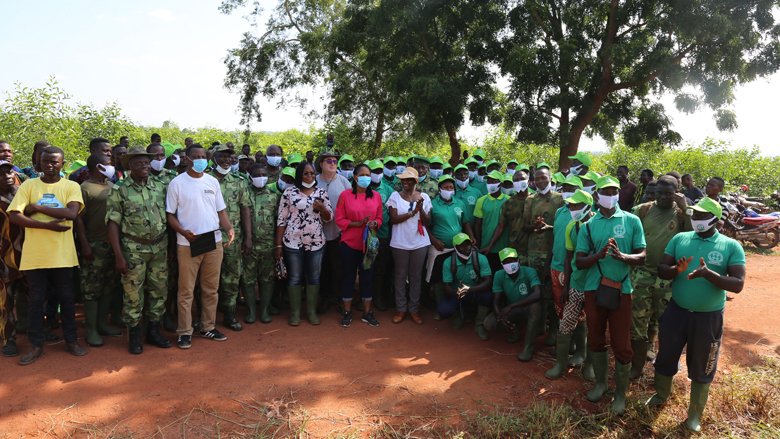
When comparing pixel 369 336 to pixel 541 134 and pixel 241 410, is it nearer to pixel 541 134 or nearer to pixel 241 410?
pixel 241 410

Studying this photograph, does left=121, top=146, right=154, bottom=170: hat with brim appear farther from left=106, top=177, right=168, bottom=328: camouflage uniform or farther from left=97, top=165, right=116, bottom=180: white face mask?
left=97, top=165, right=116, bottom=180: white face mask

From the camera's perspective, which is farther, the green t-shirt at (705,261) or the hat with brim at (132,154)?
the hat with brim at (132,154)

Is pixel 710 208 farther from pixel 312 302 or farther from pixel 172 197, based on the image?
pixel 172 197

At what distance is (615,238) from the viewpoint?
397 centimetres

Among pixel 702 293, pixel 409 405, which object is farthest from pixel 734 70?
pixel 409 405

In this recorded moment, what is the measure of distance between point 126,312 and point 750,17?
490 inches

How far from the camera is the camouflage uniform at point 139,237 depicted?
185 inches

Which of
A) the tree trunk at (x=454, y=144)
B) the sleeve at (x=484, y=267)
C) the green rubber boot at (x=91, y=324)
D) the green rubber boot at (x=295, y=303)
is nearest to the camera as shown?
the green rubber boot at (x=91, y=324)

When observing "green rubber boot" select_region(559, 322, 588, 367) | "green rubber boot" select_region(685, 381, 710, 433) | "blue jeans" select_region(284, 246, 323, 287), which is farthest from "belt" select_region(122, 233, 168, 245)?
"green rubber boot" select_region(685, 381, 710, 433)

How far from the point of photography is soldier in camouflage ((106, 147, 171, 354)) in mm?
4684

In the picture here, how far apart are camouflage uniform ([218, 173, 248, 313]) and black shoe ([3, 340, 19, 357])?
75.8 inches

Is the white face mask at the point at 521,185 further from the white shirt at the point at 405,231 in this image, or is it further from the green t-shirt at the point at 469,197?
the white shirt at the point at 405,231

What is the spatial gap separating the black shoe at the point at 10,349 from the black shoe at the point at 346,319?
3.20 m

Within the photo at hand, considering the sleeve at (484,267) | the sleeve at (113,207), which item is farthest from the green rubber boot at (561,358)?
the sleeve at (113,207)
